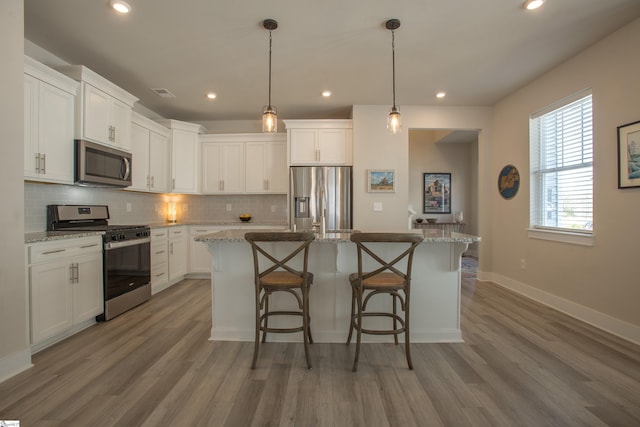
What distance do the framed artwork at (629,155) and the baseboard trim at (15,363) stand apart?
4.87m

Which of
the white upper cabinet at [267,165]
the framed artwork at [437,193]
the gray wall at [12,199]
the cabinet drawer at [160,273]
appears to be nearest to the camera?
the gray wall at [12,199]

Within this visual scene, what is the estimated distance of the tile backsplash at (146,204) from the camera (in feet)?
9.25

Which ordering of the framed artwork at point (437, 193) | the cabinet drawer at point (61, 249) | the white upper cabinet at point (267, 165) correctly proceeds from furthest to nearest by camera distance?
the framed artwork at point (437, 193) → the white upper cabinet at point (267, 165) → the cabinet drawer at point (61, 249)

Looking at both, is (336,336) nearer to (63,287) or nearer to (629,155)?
(63,287)

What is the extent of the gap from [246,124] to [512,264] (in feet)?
15.8

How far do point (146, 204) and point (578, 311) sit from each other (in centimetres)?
567

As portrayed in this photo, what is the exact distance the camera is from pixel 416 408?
1623mm

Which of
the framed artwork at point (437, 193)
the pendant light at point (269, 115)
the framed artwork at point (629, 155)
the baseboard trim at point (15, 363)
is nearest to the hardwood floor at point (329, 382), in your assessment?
the baseboard trim at point (15, 363)

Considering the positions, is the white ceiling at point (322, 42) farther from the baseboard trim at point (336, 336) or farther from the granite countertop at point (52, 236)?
the baseboard trim at point (336, 336)

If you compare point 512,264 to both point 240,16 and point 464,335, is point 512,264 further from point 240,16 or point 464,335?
point 240,16

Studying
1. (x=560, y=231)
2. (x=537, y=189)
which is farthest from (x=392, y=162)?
(x=560, y=231)

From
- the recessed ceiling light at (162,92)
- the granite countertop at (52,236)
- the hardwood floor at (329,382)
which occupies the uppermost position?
the recessed ceiling light at (162,92)

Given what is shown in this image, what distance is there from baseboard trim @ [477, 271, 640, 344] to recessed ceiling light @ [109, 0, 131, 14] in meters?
4.90

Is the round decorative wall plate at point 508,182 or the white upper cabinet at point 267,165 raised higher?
the white upper cabinet at point 267,165
